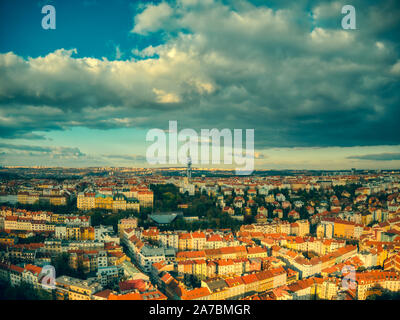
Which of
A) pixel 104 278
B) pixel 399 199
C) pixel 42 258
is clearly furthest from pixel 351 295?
pixel 399 199
